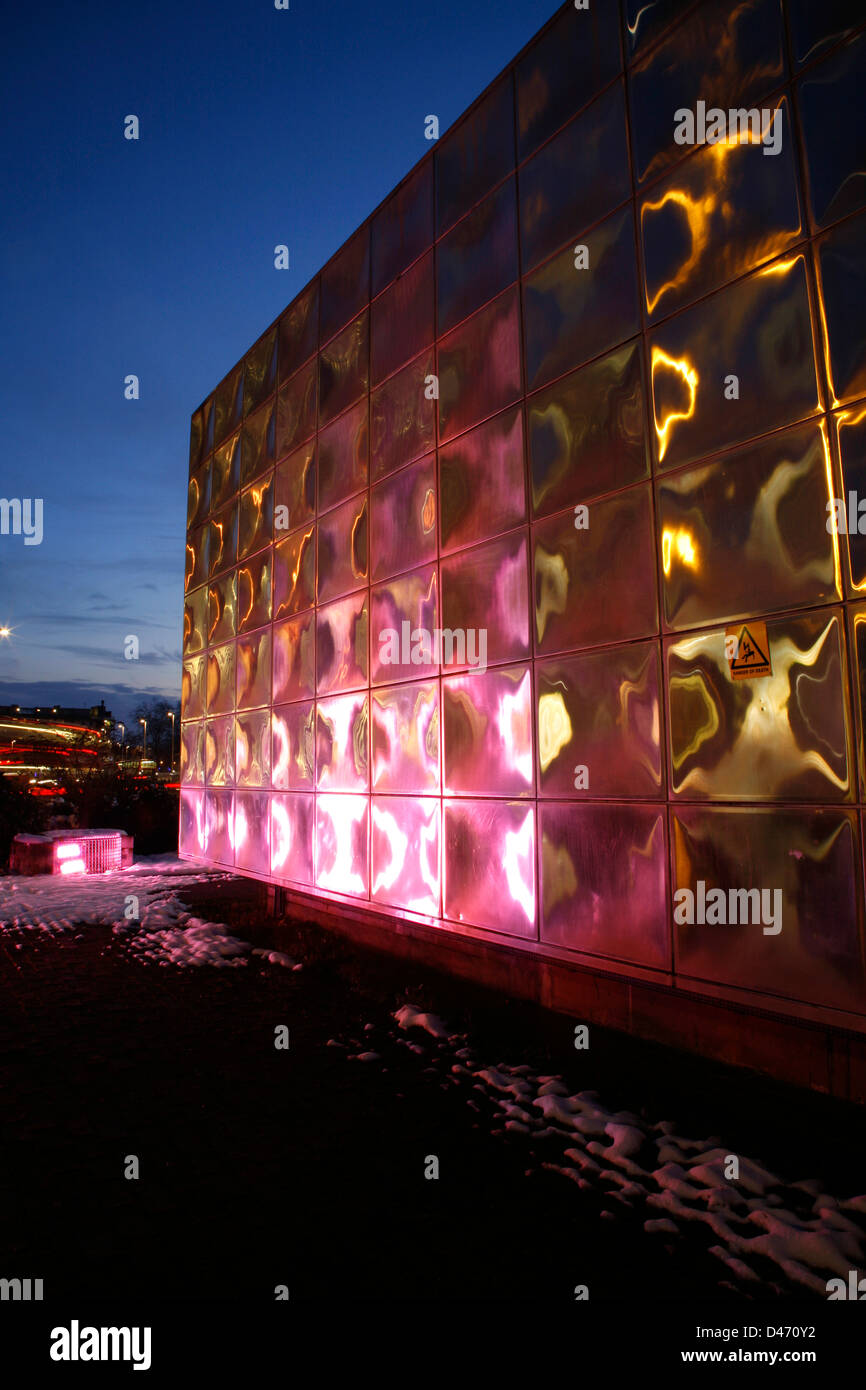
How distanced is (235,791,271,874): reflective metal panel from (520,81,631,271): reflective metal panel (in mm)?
8445

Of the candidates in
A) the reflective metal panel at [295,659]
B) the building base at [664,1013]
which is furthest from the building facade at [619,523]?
the reflective metal panel at [295,659]

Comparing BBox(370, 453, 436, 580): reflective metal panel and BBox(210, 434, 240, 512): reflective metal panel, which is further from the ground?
BBox(210, 434, 240, 512): reflective metal panel

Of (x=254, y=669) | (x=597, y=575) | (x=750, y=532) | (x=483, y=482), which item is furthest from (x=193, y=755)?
(x=750, y=532)

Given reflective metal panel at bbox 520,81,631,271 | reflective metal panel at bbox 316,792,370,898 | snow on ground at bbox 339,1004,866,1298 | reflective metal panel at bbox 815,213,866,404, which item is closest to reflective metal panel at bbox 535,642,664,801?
reflective metal panel at bbox 815,213,866,404

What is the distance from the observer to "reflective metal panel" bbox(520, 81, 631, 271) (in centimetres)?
646

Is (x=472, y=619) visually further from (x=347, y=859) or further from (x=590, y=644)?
(x=347, y=859)

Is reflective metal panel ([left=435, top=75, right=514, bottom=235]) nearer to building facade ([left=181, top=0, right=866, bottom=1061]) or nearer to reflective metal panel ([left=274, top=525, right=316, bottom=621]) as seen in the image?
building facade ([left=181, top=0, right=866, bottom=1061])

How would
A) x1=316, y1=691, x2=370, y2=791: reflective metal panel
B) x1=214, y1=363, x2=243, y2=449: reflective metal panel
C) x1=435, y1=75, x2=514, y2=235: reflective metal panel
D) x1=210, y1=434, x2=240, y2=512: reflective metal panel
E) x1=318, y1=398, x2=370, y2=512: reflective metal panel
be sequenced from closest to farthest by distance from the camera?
1. x1=435, y1=75, x2=514, y2=235: reflective metal panel
2. x1=316, y1=691, x2=370, y2=791: reflective metal panel
3. x1=318, y1=398, x2=370, y2=512: reflective metal panel
4. x1=210, y1=434, x2=240, y2=512: reflective metal panel
5. x1=214, y1=363, x2=243, y2=449: reflective metal panel

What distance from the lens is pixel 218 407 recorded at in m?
14.8

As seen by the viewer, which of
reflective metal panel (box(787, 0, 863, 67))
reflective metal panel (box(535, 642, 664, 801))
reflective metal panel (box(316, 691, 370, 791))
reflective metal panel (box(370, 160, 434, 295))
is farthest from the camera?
reflective metal panel (box(316, 691, 370, 791))

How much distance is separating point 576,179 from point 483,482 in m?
2.79

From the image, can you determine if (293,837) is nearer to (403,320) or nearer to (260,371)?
(403,320)

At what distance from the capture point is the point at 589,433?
6523 mm
